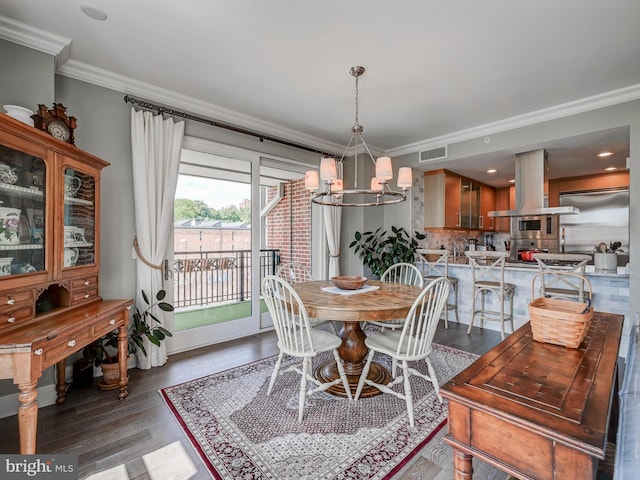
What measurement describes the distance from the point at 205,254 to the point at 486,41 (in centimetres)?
360

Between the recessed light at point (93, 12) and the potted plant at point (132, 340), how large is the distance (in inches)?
84.4

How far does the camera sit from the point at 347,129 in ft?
13.5

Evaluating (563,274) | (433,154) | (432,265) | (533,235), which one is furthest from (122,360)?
(533,235)

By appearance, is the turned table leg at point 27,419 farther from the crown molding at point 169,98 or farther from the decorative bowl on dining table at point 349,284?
the crown molding at point 169,98

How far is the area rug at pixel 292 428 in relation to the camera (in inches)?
65.2

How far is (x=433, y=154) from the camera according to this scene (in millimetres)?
4641

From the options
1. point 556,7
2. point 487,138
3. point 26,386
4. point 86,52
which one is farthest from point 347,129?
point 26,386

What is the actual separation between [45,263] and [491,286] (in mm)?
4380

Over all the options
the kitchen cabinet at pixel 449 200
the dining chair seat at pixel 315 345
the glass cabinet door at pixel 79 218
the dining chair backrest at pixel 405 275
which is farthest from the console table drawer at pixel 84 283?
the kitchen cabinet at pixel 449 200

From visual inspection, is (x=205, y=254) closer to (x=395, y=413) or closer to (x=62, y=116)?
(x=62, y=116)

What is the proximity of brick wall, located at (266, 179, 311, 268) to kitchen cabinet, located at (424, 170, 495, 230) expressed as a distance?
214 cm

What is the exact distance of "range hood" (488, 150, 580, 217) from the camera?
405cm

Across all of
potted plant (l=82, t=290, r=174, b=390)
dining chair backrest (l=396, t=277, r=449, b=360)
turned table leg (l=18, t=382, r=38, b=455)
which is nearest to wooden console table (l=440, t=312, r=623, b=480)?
dining chair backrest (l=396, t=277, r=449, b=360)

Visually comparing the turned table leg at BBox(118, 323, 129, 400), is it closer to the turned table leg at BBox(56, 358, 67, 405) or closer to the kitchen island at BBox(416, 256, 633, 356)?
the turned table leg at BBox(56, 358, 67, 405)
